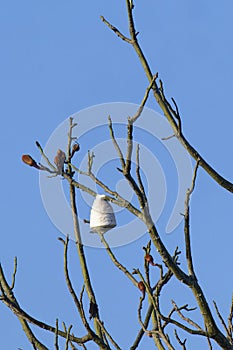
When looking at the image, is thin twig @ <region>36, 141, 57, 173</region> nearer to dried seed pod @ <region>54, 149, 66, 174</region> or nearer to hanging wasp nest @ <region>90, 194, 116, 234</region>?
dried seed pod @ <region>54, 149, 66, 174</region>

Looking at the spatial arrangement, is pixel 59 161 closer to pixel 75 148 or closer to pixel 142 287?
pixel 75 148

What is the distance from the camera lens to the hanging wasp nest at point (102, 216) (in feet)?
18.2

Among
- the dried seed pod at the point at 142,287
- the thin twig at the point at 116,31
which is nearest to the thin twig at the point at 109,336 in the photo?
the dried seed pod at the point at 142,287

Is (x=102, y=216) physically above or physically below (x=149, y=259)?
above

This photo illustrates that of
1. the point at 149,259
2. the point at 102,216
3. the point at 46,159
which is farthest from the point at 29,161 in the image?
the point at 149,259

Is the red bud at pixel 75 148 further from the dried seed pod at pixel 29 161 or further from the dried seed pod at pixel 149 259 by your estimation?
the dried seed pod at pixel 149 259

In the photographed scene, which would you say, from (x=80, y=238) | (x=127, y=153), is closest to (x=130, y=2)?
(x=127, y=153)

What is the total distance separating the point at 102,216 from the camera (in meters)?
5.58

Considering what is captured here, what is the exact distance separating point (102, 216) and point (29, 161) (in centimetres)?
70

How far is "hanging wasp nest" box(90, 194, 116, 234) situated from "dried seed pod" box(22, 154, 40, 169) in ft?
1.79

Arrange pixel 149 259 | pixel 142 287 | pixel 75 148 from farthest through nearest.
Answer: pixel 75 148 → pixel 142 287 → pixel 149 259

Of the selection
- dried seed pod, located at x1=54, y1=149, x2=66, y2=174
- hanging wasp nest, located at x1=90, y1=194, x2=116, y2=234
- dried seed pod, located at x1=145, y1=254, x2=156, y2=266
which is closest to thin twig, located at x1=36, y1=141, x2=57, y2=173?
dried seed pod, located at x1=54, y1=149, x2=66, y2=174

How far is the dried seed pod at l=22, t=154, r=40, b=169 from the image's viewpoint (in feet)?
17.1

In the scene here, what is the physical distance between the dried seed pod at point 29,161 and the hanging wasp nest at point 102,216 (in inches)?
21.5
